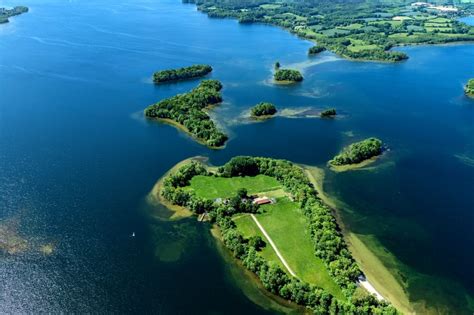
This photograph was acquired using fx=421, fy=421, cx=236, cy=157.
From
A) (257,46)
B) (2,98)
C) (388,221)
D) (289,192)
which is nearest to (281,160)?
(289,192)

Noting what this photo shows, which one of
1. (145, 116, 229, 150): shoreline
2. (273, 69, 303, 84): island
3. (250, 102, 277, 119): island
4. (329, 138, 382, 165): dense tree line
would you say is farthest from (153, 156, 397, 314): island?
(273, 69, 303, 84): island

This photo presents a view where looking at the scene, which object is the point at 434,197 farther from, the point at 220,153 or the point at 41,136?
the point at 41,136

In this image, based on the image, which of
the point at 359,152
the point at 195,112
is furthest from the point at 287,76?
the point at 359,152

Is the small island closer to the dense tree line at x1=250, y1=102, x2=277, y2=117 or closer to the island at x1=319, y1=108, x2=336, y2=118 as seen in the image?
the island at x1=319, y1=108, x2=336, y2=118

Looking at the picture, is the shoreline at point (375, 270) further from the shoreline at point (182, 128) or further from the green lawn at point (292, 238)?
the shoreline at point (182, 128)

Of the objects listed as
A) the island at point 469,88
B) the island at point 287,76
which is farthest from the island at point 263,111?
the island at point 469,88

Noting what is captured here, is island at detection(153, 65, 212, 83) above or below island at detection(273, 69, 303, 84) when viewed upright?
below
